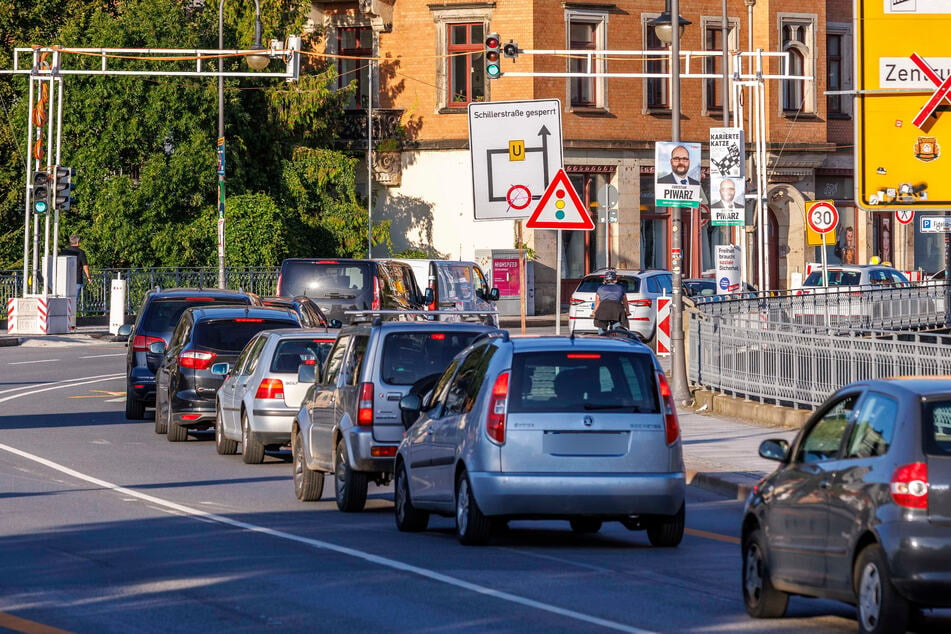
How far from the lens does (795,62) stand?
5916 centimetres

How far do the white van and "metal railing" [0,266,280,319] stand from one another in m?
12.3

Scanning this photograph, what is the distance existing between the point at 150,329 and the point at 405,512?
1251 cm

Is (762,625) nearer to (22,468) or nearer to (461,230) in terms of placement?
(22,468)

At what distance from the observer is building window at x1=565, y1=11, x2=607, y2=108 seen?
2162 inches

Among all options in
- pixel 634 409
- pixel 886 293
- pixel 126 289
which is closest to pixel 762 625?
pixel 634 409

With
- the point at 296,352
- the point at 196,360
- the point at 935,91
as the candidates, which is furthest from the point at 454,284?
the point at 935,91

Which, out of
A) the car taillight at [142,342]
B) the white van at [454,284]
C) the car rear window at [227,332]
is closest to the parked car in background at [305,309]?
the car taillight at [142,342]

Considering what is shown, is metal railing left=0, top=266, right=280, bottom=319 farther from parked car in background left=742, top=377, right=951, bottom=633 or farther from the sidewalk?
parked car in background left=742, top=377, right=951, bottom=633

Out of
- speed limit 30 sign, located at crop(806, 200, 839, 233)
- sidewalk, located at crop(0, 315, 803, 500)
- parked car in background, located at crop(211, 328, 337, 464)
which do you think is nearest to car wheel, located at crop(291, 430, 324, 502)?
parked car in background, located at crop(211, 328, 337, 464)

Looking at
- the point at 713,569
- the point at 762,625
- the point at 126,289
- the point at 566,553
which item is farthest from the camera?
the point at 126,289

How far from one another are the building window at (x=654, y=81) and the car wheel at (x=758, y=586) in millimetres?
46683

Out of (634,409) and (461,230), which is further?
(461,230)

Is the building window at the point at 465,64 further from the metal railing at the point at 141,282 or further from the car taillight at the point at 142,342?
the car taillight at the point at 142,342

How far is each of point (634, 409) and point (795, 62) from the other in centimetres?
4813
